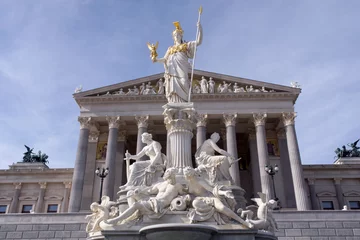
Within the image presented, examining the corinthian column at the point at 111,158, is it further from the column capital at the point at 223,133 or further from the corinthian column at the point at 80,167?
the column capital at the point at 223,133

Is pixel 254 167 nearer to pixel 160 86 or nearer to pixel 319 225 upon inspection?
pixel 160 86

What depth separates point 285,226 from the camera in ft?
67.4

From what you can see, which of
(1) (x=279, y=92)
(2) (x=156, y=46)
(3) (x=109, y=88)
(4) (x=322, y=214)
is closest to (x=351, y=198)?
(1) (x=279, y=92)

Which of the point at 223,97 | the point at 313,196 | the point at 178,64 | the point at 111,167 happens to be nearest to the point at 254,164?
the point at 223,97

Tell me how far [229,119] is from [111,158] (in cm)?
1415

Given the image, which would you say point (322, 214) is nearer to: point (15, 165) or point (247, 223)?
point (247, 223)

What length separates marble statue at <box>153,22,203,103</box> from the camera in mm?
13195

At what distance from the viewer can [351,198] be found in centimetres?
4797

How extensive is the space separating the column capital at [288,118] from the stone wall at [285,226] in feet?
72.3

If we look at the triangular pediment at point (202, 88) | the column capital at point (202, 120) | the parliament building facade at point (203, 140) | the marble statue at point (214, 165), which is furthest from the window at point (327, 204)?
the marble statue at point (214, 165)

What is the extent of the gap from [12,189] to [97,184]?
14.0m

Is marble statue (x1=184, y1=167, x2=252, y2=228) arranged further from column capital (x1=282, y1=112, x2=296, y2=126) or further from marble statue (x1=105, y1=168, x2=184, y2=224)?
column capital (x1=282, y1=112, x2=296, y2=126)

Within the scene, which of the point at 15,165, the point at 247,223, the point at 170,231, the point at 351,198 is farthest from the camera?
the point at 15,165

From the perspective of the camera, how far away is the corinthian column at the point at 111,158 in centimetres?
3898
